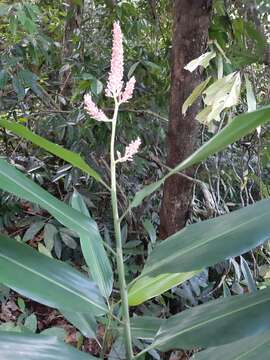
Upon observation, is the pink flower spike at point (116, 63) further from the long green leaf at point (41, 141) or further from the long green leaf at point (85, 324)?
the long green leaf at point (85, 324)

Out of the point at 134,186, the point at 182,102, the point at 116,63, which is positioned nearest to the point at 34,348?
the point at 116,63

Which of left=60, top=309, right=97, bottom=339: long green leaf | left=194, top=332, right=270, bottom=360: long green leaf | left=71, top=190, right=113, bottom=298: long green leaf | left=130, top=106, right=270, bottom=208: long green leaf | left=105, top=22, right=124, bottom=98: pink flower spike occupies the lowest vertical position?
left=194, top=332, right=270, bottom=360: long green leaf

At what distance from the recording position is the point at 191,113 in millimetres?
1257

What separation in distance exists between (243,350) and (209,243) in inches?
4.0

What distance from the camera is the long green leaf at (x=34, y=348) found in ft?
1.14

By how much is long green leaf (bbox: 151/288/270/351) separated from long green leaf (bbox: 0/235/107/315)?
0.08 m

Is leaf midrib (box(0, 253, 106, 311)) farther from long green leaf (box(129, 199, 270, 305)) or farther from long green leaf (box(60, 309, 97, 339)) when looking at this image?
long green leaf (box(60, 309, 97, 339))

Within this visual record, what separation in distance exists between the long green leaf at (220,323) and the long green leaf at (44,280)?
0.08 metres

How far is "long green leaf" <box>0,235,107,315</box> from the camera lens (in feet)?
1.26

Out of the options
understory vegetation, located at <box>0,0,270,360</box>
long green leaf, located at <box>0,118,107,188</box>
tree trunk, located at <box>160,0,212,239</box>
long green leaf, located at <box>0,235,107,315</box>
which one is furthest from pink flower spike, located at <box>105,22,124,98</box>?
tree trunk, located at <box>160,0,212,239</box>

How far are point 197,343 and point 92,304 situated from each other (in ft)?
0.37

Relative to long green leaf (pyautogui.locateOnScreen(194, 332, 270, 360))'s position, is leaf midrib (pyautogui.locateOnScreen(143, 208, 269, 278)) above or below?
above

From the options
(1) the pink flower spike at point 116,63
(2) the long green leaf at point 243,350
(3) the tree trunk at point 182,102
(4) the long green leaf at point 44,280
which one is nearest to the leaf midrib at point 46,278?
(4) the long green leaf at point 44,280

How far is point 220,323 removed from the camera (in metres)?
0.39
